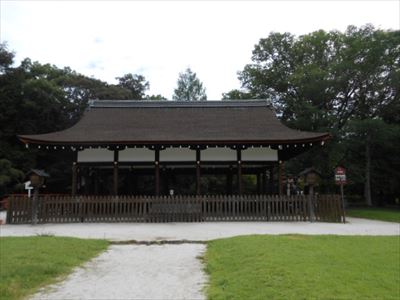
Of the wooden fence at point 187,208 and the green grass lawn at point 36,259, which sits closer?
the green grass lawn at point 36,259

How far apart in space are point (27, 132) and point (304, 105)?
24.9 meters

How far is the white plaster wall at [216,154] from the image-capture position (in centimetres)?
1839

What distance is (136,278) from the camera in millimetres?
6363

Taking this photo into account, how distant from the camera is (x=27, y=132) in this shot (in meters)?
36.7

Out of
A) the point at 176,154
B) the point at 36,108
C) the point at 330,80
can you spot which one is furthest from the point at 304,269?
the point at 36,108

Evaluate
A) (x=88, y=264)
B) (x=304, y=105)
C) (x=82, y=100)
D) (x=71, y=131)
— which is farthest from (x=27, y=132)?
(x=88, y=264)

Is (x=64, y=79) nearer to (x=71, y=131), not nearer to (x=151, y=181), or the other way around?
(x=151, y=181)

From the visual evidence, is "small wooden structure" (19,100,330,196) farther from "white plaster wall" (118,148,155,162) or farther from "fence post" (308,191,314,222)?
"fence post" (308,191,314,222)

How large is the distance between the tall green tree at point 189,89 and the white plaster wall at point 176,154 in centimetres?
2590

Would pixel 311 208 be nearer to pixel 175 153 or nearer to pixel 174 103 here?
pixel 175 153

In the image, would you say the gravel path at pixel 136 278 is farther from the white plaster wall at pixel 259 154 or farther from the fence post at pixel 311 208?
the white plaster wall at pixel 259 154

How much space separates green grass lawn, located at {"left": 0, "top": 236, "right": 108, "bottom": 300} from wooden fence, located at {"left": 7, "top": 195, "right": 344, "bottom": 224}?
5792 millimetres

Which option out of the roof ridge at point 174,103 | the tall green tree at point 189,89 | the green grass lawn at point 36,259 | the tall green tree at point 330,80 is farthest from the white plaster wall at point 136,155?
the tall green tree at point 189,89

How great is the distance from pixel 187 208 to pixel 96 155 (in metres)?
5.24
